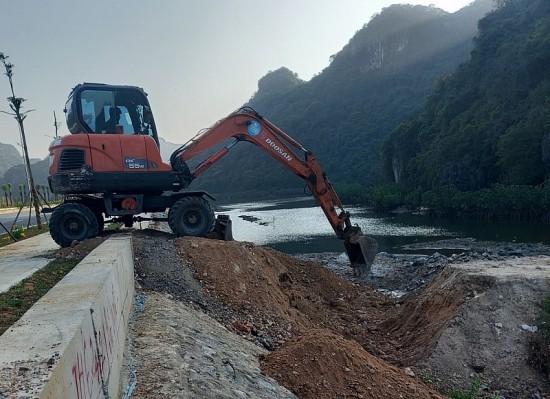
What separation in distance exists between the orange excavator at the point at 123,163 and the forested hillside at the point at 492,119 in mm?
38715

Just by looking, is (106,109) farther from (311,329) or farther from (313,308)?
(311,329)

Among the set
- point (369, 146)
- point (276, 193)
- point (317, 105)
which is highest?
point (317, 105)

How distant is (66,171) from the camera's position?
10.4 meters

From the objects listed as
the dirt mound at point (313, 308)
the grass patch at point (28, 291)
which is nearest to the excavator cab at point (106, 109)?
the dirt mound at point (313, 308)

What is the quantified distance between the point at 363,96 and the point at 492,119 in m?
79.7

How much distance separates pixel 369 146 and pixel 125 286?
10600 cm

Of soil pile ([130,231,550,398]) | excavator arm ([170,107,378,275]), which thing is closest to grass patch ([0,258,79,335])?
soil pile ([130,231,550,398])

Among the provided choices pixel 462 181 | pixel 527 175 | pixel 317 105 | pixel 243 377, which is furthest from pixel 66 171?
pixel 317 105

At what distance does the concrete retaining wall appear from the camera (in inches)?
102

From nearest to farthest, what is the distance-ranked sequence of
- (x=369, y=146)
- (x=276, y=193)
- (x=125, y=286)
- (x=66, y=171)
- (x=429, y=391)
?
1. (x=125, y=286)
2. (x=429, y=391)
3. (x=66, y=171)
4. (x=276, y=193)
5. (x=369, y=146)

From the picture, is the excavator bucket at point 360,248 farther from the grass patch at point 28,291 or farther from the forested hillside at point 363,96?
the forested hillside at point 363,96

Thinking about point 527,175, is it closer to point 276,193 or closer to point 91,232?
point 91,232

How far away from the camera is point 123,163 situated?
35.4 ft

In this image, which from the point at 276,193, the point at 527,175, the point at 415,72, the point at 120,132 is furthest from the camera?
the point at 415,72
